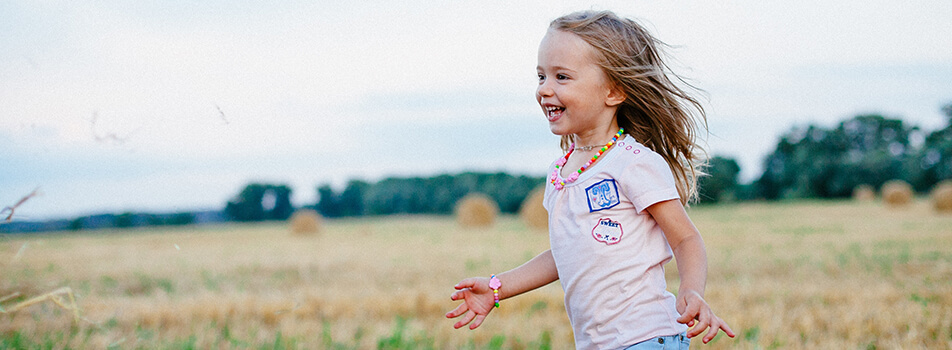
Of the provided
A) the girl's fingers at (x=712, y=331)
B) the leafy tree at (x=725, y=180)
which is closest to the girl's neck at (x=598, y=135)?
the girl's fingers at (x=712, y=331)

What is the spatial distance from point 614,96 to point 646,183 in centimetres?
32

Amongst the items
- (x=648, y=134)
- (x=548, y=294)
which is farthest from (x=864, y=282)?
(x=648, y=134)

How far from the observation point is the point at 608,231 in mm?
1968

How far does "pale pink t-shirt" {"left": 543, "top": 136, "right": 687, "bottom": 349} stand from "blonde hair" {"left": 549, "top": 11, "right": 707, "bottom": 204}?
0.60ft

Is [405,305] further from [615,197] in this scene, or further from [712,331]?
[712,331]

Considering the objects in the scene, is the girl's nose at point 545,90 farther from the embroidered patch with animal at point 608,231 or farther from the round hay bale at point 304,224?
the round hay bale at point 304,224

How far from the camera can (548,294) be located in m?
5.30

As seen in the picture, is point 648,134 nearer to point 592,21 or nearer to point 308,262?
point 592,21

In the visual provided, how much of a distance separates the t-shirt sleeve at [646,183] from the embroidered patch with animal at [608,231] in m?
0.08

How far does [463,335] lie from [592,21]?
7.76 ft

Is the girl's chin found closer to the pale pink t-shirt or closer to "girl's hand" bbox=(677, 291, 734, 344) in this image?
the pale pink t-shirt

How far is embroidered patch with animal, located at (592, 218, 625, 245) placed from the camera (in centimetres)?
196

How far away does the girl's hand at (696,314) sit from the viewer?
5.79 ft

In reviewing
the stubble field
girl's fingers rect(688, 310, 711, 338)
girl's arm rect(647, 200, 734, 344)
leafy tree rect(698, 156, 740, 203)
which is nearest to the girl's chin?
girl's arm rect(647, 200, 734, 344)
